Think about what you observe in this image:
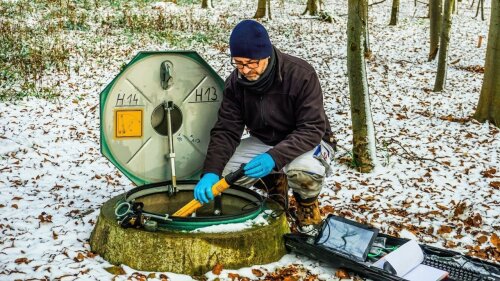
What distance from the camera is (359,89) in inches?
236

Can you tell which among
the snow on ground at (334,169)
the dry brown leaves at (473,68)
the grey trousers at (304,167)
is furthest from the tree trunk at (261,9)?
the grey trousers at (304,167)

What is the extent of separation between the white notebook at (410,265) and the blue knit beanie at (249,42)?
1.73m

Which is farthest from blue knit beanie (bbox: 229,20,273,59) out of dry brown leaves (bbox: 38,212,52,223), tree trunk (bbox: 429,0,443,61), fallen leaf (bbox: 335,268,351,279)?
tree trunk (bbox: 429,0,443,61)

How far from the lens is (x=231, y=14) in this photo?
20.6 metres

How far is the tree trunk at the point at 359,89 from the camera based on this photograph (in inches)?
229

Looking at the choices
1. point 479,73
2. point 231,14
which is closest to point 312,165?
point 479,73

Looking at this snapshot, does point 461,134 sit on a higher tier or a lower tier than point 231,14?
lower

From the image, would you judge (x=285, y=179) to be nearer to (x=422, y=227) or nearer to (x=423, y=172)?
(x=422, y=227)

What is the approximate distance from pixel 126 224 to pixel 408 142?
5135mm

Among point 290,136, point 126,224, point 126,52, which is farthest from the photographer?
point 126,52

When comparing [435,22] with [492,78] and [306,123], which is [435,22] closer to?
[492,78]

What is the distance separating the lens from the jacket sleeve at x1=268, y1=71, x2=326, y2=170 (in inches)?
148

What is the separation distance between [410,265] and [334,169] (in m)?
2.99

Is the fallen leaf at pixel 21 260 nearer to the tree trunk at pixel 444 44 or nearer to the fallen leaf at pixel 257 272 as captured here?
the fallen leaf at pixel 257 272
